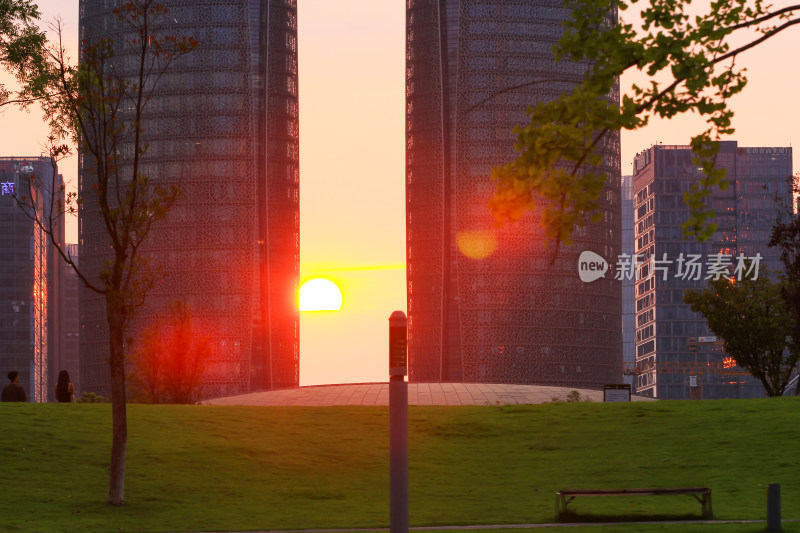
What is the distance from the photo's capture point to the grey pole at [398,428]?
1803 centimetres

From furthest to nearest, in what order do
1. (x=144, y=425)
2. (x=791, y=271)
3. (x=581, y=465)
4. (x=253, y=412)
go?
(x=791, y=271) < (x=253, y=412) < (x=144, y=425) < (x=581, y=465)

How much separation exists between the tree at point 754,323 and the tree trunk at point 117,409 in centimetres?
5469

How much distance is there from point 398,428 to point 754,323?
2648 inches

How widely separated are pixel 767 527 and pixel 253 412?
1244 inches

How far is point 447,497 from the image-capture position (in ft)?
122

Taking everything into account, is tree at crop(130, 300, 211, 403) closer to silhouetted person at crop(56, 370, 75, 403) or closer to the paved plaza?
the paved plaza

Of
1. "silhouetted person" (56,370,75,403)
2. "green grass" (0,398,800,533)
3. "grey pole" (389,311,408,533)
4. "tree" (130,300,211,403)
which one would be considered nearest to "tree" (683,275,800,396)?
"green grass" (0,398,800,533)

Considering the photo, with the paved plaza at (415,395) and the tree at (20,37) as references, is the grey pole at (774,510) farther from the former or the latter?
the paved plaza at (415,395)

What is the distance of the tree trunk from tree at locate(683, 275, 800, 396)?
54692 mm

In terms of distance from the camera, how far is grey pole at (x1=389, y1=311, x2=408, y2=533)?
18031 mm

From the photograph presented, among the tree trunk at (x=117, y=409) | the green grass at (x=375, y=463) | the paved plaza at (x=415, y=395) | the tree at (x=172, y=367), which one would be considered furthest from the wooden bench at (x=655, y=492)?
the paved plaza at (x=415, y=395)

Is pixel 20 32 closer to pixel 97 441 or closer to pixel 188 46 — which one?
pixel 188 46

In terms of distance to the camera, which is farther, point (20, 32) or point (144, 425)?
point (144, 425)

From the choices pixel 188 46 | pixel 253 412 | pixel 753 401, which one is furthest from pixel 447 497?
pixel 753 401
